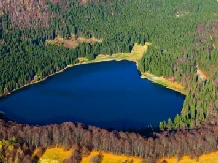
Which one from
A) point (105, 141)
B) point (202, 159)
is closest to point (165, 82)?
point (202, 159)

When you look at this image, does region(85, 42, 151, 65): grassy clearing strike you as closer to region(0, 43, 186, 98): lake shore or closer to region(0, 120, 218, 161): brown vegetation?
region(0, 43, 186, 98): lake shore

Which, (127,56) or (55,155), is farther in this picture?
(127,56)

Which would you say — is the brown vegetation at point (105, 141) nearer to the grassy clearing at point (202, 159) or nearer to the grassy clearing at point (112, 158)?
the grassy clearing at point (112, 158)

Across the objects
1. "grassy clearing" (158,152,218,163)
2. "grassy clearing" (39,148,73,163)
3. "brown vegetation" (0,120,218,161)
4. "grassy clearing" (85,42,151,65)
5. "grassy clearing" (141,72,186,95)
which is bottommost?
"grassy clearing" (158,152,218,163)

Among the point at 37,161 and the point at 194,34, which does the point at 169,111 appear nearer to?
the point at 37,161

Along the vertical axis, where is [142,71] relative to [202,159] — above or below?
above

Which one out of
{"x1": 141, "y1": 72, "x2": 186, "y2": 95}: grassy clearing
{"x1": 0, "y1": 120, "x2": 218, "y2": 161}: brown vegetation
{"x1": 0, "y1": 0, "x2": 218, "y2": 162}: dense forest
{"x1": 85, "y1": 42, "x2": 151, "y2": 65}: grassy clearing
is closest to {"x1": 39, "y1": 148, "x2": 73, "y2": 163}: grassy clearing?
{"x1": 0, "y1": 120, "x2": 218, "y2": 161}: brown vegetation

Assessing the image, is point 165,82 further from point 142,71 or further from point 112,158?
point 112,158

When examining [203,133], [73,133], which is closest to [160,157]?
[203,133]

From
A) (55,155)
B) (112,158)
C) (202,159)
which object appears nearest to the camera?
(202,159)

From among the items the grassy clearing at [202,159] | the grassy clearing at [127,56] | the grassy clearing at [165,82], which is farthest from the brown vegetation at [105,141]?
the grassy clearing at [127,56]
